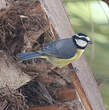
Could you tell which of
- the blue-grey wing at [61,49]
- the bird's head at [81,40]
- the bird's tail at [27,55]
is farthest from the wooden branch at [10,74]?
the bird's head at [81,40]

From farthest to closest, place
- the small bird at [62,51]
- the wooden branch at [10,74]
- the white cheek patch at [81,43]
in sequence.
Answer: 1. the white cheek patch at [81,43]
2. the small bird at [62,51]
3. the wooden branch at [10,74]

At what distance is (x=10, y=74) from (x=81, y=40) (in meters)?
0.59

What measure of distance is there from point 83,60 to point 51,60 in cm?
23

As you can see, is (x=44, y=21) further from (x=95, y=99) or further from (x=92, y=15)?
(x=95, y=99)

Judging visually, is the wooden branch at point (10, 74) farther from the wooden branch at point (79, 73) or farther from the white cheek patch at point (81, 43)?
the white cheek patch at point (81, 43)

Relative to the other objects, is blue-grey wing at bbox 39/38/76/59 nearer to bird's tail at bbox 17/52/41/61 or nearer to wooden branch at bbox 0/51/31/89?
bird's tail at bbox 17/52/41/61

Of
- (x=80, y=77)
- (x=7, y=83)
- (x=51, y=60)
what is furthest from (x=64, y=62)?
(x=7, y=83)

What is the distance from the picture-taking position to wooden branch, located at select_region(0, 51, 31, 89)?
2.17 metres

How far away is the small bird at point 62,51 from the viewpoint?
2352 millimetres

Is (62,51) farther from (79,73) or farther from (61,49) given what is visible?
(79,73)

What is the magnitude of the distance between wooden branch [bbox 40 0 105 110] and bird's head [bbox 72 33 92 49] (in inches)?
4.4

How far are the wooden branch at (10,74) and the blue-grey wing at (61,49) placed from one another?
23 cm

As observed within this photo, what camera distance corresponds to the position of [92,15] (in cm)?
235

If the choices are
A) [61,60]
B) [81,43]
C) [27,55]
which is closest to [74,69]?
[27,55]
